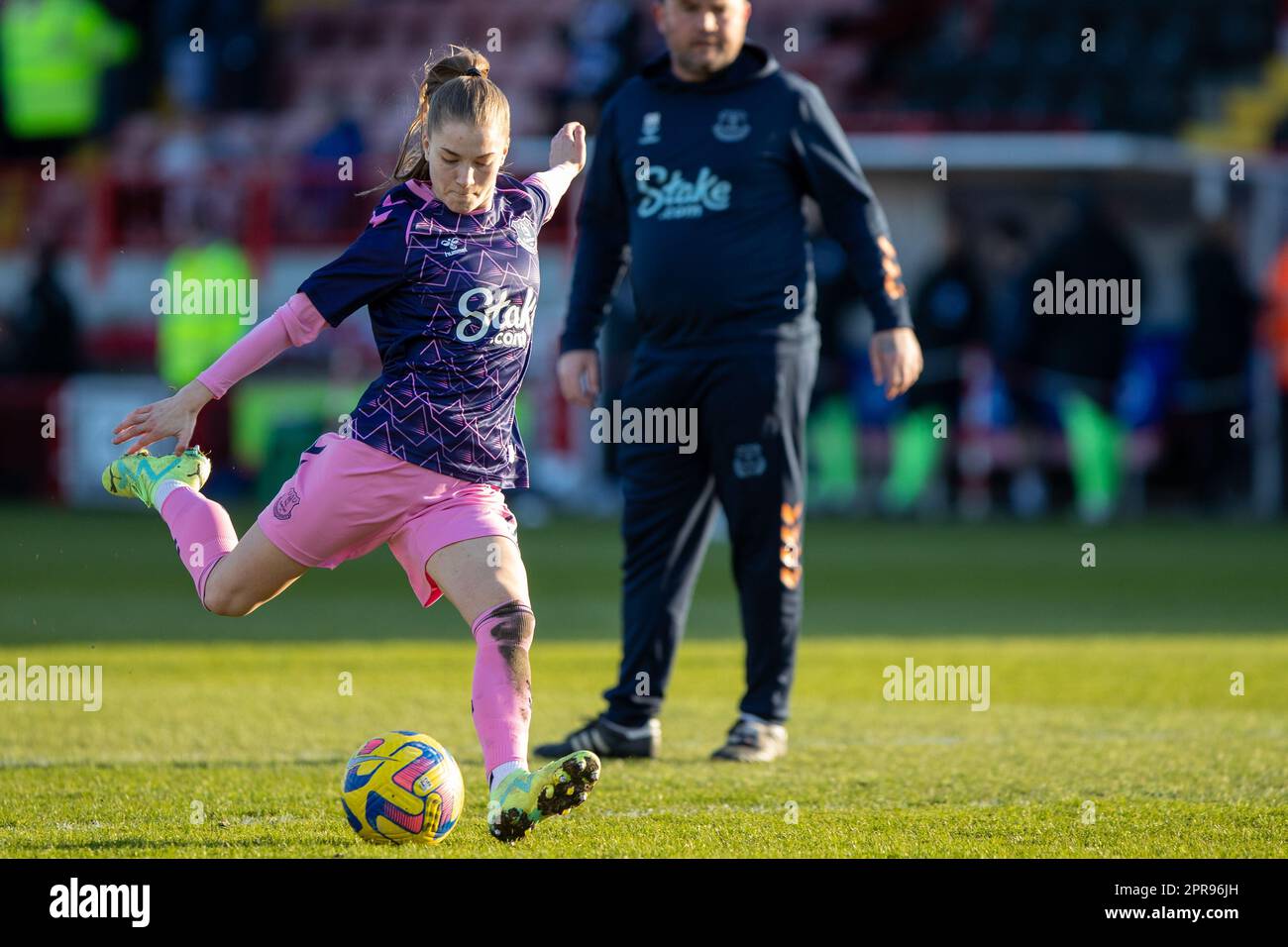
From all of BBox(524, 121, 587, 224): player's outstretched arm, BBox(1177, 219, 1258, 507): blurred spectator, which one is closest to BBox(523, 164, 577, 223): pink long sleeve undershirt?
BBox(524, 121, 587, 224): player's outstretched arm

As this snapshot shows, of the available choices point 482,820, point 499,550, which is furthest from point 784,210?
point 482,820

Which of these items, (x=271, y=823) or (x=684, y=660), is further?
(x=684, y=660)

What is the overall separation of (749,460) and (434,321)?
4.91 feet

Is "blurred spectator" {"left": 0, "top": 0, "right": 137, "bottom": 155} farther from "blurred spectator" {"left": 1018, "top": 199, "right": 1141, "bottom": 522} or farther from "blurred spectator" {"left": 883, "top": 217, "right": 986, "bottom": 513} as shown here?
"blurred spectator" {"left": 1018, "top": 199, "right": 1141, "bottom": 522}

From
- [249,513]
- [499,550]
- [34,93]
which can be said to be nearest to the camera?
[499,550]

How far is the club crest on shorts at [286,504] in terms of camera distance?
16.4ft

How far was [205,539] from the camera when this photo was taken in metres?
5.27

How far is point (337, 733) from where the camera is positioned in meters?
6.48

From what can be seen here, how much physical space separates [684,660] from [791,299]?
2.93 m

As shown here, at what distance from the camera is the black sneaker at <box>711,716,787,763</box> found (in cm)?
600

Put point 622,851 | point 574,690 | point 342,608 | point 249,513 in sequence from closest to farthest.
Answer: point 622,851, point 574,690, point 342,608, point 249,513

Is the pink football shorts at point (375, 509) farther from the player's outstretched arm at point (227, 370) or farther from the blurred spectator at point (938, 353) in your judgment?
the blurred spectator at point (938, 353)

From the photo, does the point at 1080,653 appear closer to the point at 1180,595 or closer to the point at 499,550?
the point at 1180,595

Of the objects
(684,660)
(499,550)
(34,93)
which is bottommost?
(684,660)
